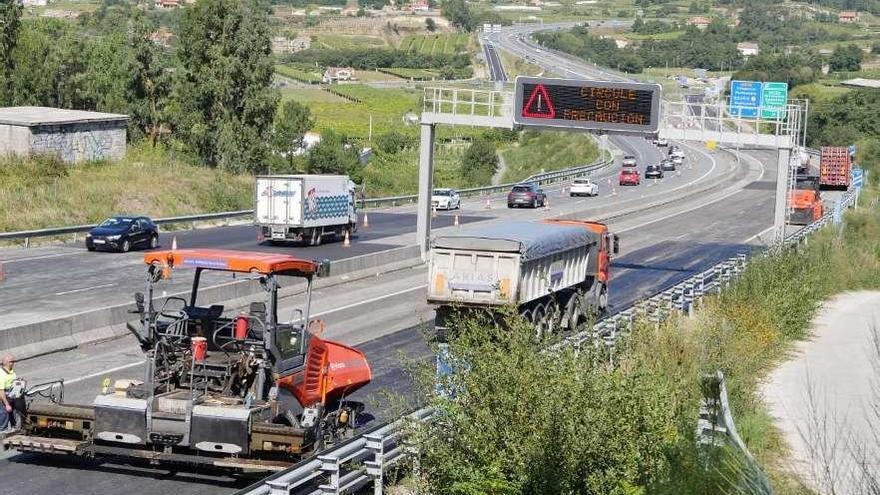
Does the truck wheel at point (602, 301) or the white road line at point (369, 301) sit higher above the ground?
the truck wheel at point (602, 301)

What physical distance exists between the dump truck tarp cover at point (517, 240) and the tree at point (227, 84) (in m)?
46.8

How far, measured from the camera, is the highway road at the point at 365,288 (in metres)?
15.8

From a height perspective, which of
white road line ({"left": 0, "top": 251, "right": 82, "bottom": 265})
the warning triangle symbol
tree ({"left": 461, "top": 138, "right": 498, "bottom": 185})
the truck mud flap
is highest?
the warning triangle symbol

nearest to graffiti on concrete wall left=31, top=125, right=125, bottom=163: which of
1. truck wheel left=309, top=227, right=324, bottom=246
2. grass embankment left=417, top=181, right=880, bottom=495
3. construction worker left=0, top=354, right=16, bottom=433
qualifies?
truck wheel left=309, top=227, right=324, bottom=246

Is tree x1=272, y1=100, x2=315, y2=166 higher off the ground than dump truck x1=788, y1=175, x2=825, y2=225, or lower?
higher

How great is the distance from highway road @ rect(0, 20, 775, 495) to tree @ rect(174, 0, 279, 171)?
12444mm

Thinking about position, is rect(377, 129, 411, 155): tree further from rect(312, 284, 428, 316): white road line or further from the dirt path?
the dirt path

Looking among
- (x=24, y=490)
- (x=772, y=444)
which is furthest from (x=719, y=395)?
(x=24, y=490)

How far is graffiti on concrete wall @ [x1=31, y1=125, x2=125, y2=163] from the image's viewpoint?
59.7 meters

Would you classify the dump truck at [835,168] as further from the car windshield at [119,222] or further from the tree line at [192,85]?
the car windshield at [119,222]

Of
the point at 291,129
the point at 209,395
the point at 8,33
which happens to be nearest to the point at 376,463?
the point at 209,395

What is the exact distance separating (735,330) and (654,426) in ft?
44.7

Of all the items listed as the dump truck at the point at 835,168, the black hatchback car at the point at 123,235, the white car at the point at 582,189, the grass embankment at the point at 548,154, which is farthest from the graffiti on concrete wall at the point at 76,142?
the grass embankment at the point at 548,154

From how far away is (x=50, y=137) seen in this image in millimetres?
60094
